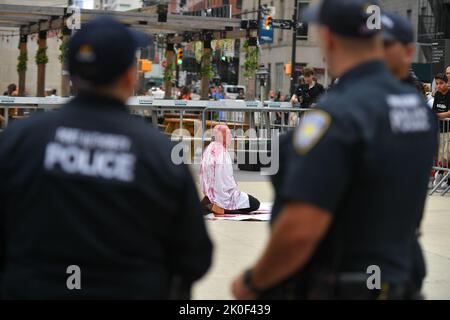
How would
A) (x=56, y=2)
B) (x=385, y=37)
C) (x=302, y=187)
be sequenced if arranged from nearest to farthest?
(x=302, y=187), (x=385, y=37), (x=56, y=2)

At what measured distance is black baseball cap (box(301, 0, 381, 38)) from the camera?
10.8 ft

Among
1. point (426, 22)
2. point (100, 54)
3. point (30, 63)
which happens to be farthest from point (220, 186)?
point (30, 63)

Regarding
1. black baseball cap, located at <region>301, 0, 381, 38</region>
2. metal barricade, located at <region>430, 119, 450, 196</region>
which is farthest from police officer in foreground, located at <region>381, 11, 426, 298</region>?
metal barricade, located at <region>430, 119, 450, 196</region>

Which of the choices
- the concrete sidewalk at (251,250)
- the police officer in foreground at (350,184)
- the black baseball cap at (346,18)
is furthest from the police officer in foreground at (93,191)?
the concrete sidewalk at (251,250)

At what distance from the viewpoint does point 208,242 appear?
3344mm

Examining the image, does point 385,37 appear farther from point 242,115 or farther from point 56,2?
point 56,2

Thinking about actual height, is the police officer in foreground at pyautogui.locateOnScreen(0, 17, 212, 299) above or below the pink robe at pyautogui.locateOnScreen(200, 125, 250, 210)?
above

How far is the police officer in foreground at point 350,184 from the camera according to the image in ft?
10.2

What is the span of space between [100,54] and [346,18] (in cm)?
83

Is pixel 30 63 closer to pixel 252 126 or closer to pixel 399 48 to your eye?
pixel 252 126

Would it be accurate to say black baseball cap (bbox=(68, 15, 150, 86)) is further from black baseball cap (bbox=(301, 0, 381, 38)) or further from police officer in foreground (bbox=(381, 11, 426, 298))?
police officer in foreground (bbox=(381, 11, 426, 298))

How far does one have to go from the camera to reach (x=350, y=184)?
10.4 feet

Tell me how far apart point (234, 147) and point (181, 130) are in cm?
135
